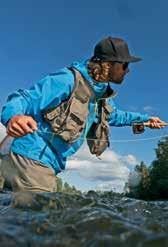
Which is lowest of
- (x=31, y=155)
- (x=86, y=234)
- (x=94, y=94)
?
(x=86, y=234)

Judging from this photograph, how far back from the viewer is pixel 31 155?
Result: 5207 millimetres

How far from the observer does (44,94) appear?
16.5 feet

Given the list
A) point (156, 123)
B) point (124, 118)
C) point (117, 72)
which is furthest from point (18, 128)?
point (156, 123)

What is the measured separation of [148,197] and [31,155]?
81.5 meters

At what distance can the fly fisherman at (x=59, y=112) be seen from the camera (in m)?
5.05

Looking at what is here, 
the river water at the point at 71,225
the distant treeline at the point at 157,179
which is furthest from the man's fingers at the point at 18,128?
the distant treeline at the point at 157,179

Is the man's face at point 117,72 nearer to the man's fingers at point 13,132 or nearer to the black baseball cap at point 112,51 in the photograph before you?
the black baseball cap at point 112,51

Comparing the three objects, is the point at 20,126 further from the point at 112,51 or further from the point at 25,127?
the point at 112,51

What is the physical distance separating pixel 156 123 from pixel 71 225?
4.93 m

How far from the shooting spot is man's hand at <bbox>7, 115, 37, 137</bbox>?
4.27 m

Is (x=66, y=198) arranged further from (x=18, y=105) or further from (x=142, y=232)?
(x=142, y=232)

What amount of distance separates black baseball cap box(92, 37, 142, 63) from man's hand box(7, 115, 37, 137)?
1888 mm

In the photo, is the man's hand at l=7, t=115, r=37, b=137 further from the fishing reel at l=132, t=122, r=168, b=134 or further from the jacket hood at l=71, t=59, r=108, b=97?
the fishing reel at l=132, t=122, r=168, b=134

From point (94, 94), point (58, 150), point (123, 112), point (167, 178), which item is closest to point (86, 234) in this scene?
point (58, 150)
